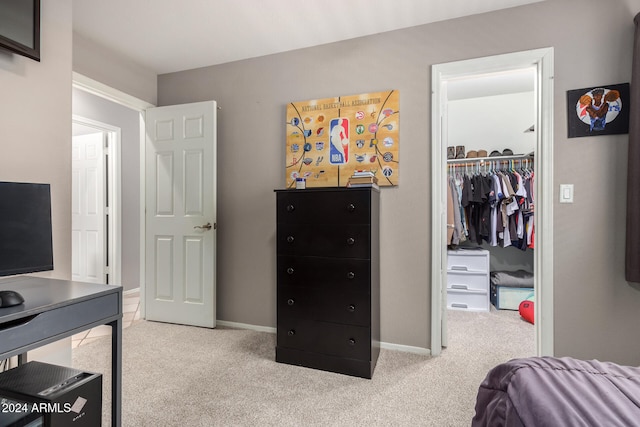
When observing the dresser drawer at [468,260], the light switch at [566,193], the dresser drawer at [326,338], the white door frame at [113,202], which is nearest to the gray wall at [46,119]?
the dresser drawer at [326,338]

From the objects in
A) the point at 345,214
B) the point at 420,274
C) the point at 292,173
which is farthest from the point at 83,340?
the point at 420,274

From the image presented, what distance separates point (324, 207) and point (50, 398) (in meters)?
1.61

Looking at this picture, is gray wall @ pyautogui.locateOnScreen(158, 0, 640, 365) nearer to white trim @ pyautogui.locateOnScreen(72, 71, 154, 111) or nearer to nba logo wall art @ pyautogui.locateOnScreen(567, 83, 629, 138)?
nba logo wall art @ pyautogui.locateOnScreen(567, 83, 629, 138)

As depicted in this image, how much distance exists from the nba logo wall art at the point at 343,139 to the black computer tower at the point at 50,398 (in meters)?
1.87

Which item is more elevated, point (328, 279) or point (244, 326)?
point (328, 279)

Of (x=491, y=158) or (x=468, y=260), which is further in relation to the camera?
(x=491, y=158)

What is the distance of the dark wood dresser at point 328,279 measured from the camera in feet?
6.84

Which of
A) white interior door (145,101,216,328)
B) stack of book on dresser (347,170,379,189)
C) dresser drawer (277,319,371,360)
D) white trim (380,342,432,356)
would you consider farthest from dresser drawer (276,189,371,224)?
white trim (380,342,432,356)

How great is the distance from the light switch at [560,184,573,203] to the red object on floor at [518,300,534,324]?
4.98ft

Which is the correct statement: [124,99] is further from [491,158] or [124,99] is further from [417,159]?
[491,158]

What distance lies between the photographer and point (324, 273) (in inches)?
85.9

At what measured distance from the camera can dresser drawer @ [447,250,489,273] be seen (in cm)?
353

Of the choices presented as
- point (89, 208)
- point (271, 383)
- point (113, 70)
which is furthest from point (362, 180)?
point (89, 208)

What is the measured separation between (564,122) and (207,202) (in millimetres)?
2819
